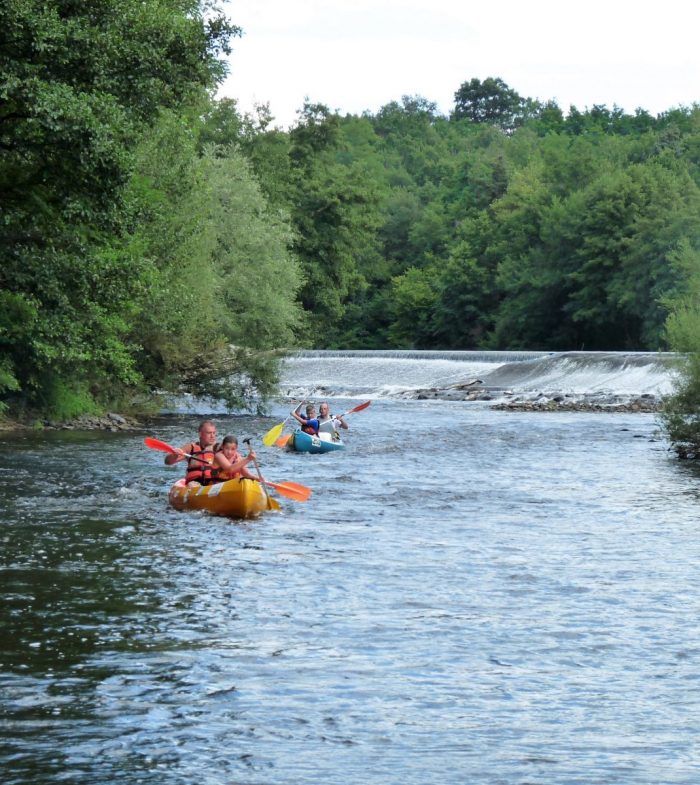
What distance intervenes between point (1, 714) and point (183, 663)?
5.38 ft

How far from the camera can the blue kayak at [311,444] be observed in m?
26.7

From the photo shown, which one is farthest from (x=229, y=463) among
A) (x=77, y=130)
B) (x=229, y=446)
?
(x=77, y=130)

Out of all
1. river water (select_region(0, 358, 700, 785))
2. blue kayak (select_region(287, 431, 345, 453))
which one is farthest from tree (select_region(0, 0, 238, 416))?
blue kayak (select_region(287, 431, 345, 453))

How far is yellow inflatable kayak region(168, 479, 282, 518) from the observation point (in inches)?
657

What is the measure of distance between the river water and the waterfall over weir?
1097 inches

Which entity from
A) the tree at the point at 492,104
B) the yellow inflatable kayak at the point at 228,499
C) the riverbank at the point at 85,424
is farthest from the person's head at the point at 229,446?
the tree at the point at 492,104

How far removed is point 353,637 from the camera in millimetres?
10297

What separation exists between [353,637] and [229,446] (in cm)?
747

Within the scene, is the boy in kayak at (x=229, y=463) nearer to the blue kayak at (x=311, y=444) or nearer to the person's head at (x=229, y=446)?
the person's head at (x=229, y=446)

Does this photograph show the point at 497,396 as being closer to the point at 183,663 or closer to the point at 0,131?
the point at 0,131

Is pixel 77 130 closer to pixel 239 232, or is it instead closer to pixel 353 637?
pixel 353 637

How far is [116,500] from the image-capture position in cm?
1811

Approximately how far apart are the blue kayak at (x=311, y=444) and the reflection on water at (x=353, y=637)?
660 centimetres

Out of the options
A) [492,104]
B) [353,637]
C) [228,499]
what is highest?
[492,104]
